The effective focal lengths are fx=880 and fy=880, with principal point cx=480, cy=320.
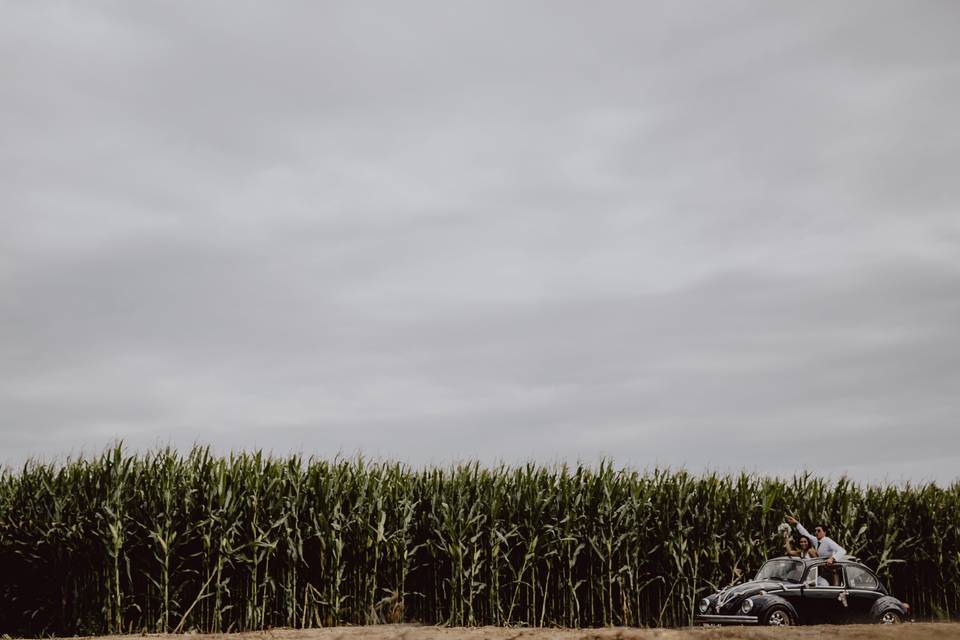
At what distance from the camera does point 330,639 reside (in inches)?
623

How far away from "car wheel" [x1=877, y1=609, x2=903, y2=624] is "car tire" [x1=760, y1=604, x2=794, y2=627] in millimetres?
2375

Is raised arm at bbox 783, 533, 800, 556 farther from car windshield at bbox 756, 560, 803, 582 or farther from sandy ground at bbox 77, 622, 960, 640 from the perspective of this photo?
sandy ground at bbox 77, 622, 960, 640

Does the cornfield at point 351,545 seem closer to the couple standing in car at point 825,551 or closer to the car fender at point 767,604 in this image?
the couple standing in car at point 825,551

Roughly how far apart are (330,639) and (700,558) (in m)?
10.6

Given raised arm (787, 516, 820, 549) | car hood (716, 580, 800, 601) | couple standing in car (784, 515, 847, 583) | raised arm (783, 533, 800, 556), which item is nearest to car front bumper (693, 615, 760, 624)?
car hood (716, 580, 800, 601)

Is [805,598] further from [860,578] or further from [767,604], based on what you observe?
[860,578]

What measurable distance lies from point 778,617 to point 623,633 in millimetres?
8107

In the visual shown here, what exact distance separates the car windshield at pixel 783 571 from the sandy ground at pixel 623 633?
2440mm

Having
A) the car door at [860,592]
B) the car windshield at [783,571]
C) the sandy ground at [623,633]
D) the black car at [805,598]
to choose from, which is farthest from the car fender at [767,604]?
the sandy ground at [623,633]

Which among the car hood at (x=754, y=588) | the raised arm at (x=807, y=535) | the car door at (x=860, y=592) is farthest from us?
the raised arm at (x=807, y=535)

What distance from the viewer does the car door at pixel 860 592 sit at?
18025 millimetres

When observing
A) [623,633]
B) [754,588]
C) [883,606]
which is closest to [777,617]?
[754,588]

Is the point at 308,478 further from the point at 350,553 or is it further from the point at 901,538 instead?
the point at 901,538

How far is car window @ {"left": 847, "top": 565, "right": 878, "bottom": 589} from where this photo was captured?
1823 centimetres
